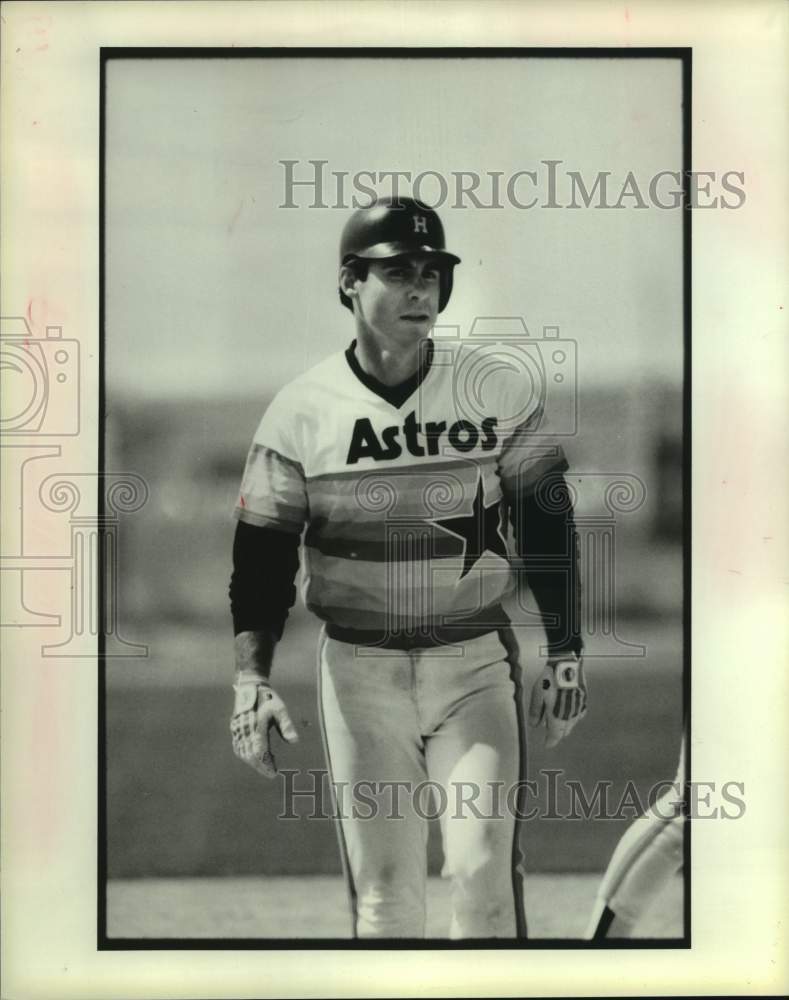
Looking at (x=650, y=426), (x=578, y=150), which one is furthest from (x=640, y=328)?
(x=578, y=150)

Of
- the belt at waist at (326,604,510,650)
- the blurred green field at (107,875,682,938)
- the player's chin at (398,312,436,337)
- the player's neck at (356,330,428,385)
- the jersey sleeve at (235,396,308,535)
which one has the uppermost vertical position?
the player's chin at (398,312,436,337)

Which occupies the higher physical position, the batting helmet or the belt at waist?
the batting helmet

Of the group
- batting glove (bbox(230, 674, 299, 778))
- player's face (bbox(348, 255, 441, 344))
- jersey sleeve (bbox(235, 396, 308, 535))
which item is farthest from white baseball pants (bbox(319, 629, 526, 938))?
player's face (bbox(348, 255, 441, 344))

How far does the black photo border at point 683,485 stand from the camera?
3518 millimetres

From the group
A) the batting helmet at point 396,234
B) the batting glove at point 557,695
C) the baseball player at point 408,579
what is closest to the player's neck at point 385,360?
the baseball player at point 408,579

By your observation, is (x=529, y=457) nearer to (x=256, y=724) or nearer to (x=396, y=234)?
(x=396, y=234)

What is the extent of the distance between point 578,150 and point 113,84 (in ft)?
4.09

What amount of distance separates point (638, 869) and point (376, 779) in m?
0.75

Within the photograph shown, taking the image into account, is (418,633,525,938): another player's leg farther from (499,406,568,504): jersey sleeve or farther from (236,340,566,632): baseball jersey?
(499,406,568,504): jersey sleeve

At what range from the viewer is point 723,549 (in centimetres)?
357

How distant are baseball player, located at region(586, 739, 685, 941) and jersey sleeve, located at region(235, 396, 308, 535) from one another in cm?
122

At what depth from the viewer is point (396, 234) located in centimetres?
352

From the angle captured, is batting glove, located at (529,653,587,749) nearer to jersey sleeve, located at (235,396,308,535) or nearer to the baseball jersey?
the baseball jersey

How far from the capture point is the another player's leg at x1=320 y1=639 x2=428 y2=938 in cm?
353
